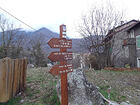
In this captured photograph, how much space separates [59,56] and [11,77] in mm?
2078

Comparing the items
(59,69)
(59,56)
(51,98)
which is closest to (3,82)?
(51,98)

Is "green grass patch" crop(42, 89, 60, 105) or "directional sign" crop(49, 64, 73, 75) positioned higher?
"directional sign" crop(49, 64, 73, 75)

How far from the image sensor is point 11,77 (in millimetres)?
4203

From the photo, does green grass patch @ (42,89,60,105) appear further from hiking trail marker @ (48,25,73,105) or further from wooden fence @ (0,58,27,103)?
wooden fence @ (0,58,27,103)

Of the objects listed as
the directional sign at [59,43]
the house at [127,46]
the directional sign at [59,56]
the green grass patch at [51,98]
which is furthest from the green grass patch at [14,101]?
the house at [127,46]

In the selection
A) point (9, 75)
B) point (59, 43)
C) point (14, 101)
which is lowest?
point (14, 101)

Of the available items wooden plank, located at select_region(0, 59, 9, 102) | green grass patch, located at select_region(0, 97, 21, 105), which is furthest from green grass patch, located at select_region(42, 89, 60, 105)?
wooden plank, located at select_region(0, 59, 9, 102)

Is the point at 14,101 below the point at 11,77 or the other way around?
below

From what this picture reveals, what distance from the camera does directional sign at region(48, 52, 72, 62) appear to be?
3.12 m

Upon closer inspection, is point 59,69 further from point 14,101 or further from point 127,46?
point 127,46

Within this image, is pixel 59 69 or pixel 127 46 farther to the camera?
pixel 127 46

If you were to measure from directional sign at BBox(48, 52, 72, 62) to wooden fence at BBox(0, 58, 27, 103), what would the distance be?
185 cm

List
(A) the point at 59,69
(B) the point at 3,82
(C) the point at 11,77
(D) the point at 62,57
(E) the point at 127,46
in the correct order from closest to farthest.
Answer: (A) the point at 59,69 → (D) the point at 62,57 → (B) the point at 3,82 → (C) the point at 11,77 → (E) the point at 127,46

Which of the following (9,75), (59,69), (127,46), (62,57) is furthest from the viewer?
(127,46)
